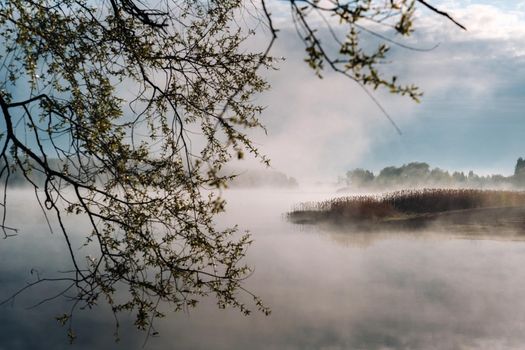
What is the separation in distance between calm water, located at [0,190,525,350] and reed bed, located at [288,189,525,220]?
23.6ft

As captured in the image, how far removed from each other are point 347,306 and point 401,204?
1897cm

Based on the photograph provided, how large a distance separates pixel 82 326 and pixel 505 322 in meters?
12.9

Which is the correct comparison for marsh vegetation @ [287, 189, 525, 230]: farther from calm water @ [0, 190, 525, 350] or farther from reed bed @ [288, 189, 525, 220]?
calm water @ [0, 190, 525, 350]

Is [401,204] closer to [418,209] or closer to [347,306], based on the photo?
[418,209]

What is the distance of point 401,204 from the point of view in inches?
1350

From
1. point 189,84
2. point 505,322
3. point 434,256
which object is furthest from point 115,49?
point 434,256

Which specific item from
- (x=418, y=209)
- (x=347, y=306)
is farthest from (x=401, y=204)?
(x=347, y=306)

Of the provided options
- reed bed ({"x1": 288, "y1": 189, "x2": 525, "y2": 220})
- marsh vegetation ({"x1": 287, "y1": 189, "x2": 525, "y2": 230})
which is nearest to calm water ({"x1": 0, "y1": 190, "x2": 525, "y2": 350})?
marsh vegetation ({"x1": 287, "y1": 189, "x2": 525, "y2": 230})

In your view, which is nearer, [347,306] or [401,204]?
[347,306]

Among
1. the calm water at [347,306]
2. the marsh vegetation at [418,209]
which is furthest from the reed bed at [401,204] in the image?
the calm water at [347,306]

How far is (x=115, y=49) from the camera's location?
861 centimetres

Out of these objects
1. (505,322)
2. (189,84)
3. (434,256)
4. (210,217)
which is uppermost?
(189,84)

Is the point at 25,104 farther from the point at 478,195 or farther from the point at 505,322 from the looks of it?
the point at 478,195

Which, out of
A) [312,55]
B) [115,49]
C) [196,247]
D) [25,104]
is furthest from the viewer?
[115,49]
